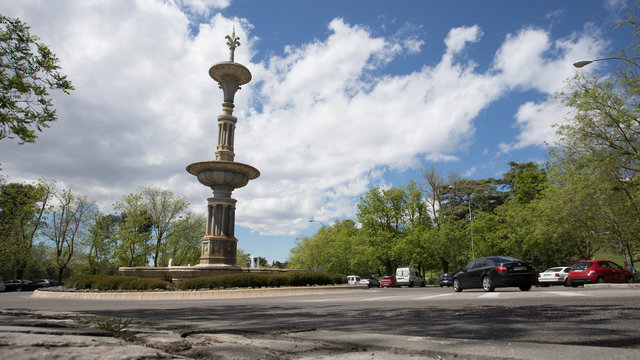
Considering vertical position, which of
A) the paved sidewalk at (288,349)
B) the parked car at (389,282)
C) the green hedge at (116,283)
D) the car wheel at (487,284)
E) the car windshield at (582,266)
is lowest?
the parked car at (389,282)

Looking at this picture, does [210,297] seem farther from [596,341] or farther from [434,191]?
[434,191]

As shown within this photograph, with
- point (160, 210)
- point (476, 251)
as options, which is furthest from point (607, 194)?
point (160, 210)

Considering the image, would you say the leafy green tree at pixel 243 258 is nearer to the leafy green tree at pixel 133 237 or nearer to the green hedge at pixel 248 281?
the leafy green tree at pixel 133 237

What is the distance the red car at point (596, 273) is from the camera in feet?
67.9

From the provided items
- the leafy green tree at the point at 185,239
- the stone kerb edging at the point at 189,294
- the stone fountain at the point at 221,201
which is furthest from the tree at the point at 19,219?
the stone kerb edging at the point at 189,294

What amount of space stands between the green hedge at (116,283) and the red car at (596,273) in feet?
72.1

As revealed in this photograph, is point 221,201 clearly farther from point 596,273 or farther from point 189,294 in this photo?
point 596,273

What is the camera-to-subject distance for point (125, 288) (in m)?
19.7

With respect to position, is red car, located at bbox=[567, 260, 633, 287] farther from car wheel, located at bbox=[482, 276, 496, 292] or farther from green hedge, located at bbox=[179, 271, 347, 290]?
green hedge, located at bbox=[179, 271, 347, 290]

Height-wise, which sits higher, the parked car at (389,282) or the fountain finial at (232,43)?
the fountain finial at (232,43)

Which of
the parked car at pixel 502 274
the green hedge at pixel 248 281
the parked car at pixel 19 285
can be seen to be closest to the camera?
the parked car at pixel 502 274

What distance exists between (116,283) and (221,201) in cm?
906

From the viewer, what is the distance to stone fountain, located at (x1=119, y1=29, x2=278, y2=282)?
25.3 metres

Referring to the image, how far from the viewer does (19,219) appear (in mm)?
44375
